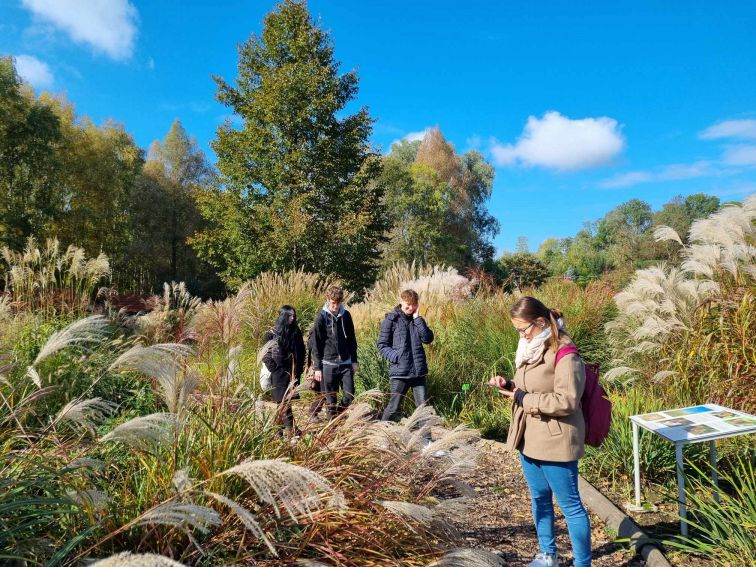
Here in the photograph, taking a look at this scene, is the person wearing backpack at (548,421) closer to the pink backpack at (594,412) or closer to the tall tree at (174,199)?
the pink backpack at (594,412)

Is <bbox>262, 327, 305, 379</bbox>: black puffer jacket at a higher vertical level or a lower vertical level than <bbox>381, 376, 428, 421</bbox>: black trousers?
higher

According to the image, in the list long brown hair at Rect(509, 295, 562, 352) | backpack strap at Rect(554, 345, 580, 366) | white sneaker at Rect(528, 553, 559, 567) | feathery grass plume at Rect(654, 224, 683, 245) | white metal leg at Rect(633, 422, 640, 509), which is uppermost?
feathery grass plume at Rect(654, 224, 683, 245)

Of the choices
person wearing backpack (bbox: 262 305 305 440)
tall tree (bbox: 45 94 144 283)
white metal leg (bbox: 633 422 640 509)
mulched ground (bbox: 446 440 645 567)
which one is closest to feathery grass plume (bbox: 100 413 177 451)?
mulched ground (bbox: 446 440 645 567)

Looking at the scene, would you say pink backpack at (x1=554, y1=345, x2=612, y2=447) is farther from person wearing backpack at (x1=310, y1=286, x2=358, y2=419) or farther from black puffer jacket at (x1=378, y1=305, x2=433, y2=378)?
person wearing backpack at (x1=310, y1=286, x2=358, y2=419)

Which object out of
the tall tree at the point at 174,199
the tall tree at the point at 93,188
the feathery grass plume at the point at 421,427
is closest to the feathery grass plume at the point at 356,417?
the feathery grass plume at the point at 421,427

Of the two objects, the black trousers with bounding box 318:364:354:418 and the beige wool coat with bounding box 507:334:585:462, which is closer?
the beige wool coat with bounding box 507:334:585:462

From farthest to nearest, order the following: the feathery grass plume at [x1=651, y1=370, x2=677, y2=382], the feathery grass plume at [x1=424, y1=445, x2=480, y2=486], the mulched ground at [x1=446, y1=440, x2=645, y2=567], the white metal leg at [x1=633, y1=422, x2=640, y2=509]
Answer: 1. the feathery grass plume at [x1=651, y1=370, x2=677, y2=382]
2. the white metal leg at [x1=633, y1=422, x2=640, y2=509]
3. the mulched ground at [x1=446, y1=440, x2=645, y2=567]
4. the feathery grass plume at [x1=424, y1=445, x2=480, y2=486]

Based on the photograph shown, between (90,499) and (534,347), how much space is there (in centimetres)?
239

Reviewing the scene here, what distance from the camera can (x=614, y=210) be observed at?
94.2m

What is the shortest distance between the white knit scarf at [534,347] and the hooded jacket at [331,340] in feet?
9.54

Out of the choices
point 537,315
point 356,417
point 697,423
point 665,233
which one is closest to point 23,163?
point 665,233

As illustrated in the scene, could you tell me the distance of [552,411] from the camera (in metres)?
2.85

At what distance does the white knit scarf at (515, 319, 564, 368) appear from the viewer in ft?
10.0

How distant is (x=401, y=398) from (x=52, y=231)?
25.9 m
